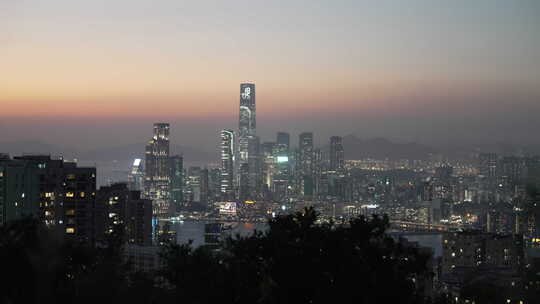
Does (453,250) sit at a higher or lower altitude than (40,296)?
lower

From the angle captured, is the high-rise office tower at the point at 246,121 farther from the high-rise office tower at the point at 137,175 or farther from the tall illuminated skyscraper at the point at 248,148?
the high-rise office tower at the point at 137,175

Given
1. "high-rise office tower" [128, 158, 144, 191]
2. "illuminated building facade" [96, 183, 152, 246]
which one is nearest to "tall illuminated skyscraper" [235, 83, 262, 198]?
"high-rise office tower" [128, 158, 144, 191]

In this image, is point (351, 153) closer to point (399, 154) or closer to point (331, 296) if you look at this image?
point (399, 154)

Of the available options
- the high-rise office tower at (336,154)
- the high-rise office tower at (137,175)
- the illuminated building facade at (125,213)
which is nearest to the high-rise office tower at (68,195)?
the illuminated building facade at (125,213)

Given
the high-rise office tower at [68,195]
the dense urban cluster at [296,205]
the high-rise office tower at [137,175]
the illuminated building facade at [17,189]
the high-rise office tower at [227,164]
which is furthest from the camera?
the high-rise office tower at [227,164]

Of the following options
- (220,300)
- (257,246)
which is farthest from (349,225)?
(220,300)

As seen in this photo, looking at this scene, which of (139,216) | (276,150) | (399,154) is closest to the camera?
(139,216)

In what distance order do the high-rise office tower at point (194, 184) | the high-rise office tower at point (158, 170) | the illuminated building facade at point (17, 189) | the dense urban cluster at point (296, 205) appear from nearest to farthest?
the dense urban cluster at point (296, 205) → the illuminated building facade at point (17, 189) → the high-rise office tower at point (158, 170) → the high-rise office tower at point (194, 184)
